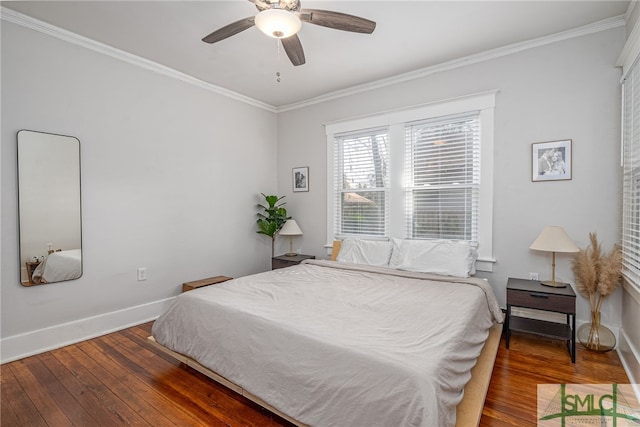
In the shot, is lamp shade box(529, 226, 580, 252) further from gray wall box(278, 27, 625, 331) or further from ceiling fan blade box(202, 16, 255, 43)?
ceiling fan blade box(202, 16, 255, 43)

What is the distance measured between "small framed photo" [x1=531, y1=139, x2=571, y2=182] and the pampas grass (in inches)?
23.9

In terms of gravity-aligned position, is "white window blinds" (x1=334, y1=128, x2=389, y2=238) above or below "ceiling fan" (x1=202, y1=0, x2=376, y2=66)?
below

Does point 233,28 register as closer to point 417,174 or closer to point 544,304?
point 417,174

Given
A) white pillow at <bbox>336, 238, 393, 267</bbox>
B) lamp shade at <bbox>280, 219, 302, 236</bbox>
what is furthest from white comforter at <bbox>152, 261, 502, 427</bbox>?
lamp shade at <bbox>280, 219, 302, 236</bbox>

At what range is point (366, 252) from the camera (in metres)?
3.65

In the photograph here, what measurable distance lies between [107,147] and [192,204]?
1.08 metres

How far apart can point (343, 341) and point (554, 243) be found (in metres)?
2.16

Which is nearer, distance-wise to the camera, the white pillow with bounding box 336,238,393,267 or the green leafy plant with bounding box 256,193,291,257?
the white pillow with bounding box 336,238,393,267

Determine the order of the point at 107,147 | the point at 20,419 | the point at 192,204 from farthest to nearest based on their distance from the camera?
the point at 192,204 → the point at 107,147 → the point at 20,419

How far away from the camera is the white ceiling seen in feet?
8.11

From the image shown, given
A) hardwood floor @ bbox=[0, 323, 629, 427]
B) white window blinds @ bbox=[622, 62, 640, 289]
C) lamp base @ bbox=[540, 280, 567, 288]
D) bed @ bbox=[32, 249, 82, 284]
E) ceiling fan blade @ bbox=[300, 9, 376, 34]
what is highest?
ceiling fan blade @ bbox=[300, 9, 376, 34]

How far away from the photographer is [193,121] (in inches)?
153

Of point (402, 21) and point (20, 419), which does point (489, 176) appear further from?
point (20, 419)


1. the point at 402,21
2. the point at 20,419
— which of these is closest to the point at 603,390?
the point at 402,21
